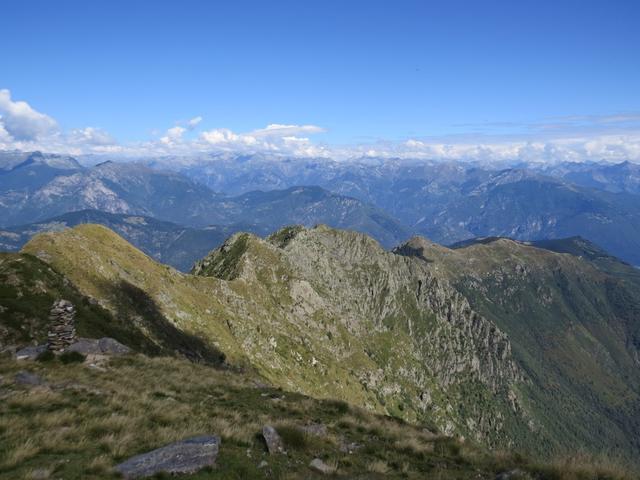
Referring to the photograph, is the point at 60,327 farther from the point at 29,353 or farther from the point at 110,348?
the point at 110,348

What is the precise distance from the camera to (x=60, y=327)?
3269 cm

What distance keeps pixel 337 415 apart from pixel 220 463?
Result: 14072 mm

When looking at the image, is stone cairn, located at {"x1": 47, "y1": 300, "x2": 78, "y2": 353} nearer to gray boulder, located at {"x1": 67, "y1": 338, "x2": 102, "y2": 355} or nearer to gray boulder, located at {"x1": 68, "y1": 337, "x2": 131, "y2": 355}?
gray boulder, located at {"x1": 67, "y1": 338, "x2": 102, "y2": 355}

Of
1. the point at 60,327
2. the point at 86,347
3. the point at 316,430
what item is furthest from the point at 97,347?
Result: the point at 316,430

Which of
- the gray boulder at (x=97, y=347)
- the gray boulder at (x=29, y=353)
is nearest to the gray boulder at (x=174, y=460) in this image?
the gray boulder at (x=29, y=353)

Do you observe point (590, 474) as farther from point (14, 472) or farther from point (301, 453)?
point (14, 472)

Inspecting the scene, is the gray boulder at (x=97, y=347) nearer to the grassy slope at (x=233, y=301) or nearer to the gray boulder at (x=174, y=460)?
the gray boulder at (x=174, y=460)

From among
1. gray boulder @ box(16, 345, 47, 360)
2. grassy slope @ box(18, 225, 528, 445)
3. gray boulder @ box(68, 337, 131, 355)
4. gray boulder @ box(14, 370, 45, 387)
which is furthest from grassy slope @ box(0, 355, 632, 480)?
grassy slope @ box(18, 225, 528, 445)

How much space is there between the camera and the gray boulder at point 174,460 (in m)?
13.8

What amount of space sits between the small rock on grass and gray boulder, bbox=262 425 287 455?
1669 mm

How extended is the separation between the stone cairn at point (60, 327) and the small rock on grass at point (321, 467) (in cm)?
2355

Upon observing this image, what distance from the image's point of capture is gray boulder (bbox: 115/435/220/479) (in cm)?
1380

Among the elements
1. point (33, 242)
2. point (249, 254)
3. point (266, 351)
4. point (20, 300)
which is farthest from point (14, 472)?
point (249, 254)

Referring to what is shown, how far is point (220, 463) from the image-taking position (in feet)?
50.3
